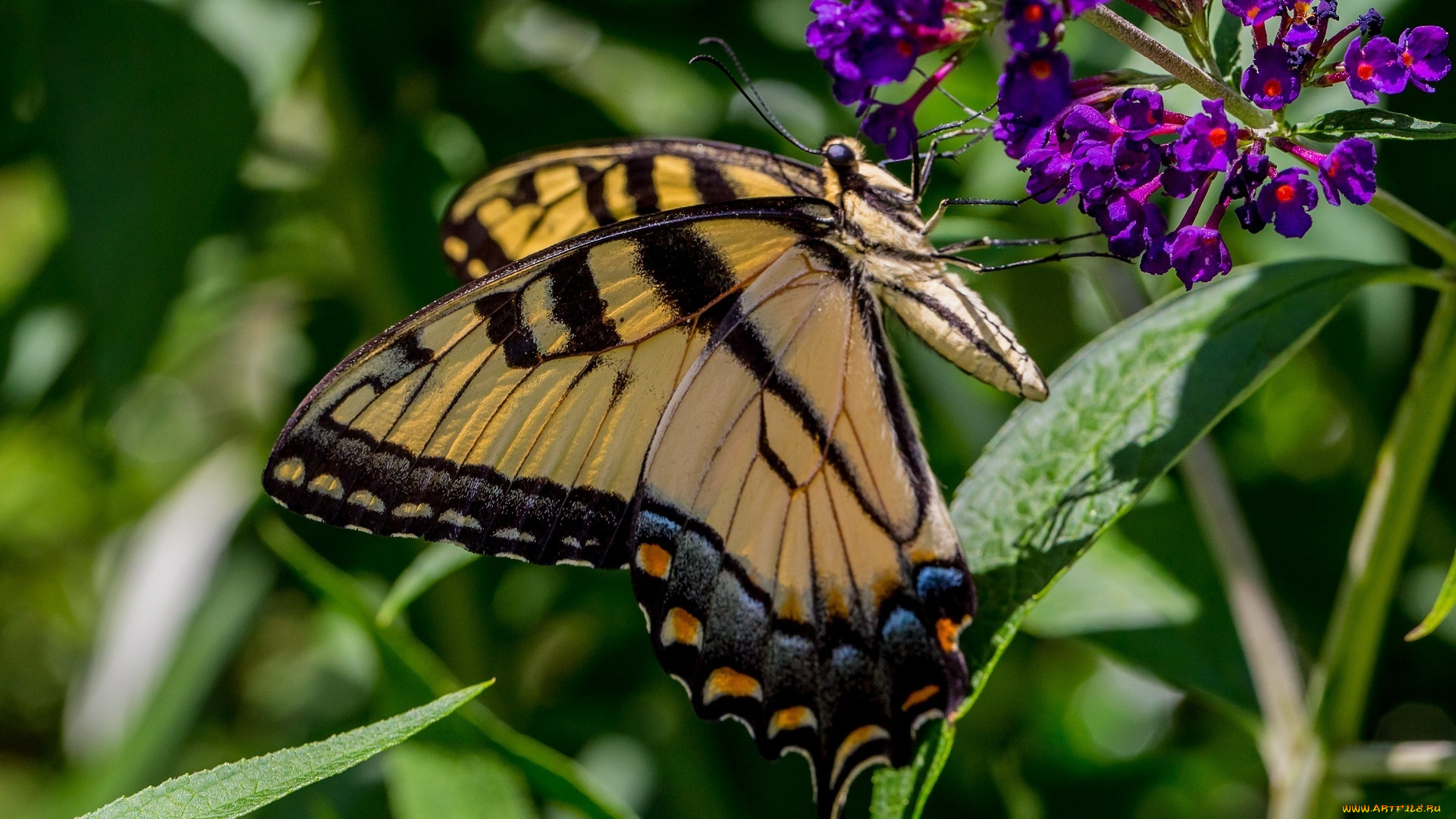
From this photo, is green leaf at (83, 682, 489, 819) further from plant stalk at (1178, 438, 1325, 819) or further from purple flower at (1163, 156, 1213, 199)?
plant stalk at (1178, 438, 1325, 819)

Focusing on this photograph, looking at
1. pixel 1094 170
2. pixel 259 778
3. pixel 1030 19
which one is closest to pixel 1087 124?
pixel 1094 170

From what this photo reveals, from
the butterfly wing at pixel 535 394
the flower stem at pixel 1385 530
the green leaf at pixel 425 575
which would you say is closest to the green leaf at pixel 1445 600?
the flower stem at pixel 1385 530

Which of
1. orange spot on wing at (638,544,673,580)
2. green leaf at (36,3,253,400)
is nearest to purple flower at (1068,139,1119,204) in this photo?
orange spot on wing at (638,544,673,580)

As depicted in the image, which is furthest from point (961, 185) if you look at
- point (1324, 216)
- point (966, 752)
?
point (966, 752)

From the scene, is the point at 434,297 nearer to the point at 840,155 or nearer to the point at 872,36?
the point at 840,155

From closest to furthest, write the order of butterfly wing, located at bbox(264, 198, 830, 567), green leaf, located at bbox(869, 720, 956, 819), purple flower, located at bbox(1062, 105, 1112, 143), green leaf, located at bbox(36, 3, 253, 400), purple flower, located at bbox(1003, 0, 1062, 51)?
purple flower, located at bbox(1003, 0, 1062, 51) < purple flower, located at bbox(1062, 105, 1112, 143) < green leaf, located at bbox(869, 720, 956, 819) < butterfly wing, located at bbox(264, 198, 830, 567) < green leaf, located at bbox(36, 3, 253, 400)

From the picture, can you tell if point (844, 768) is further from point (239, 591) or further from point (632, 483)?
point (239, 591)
